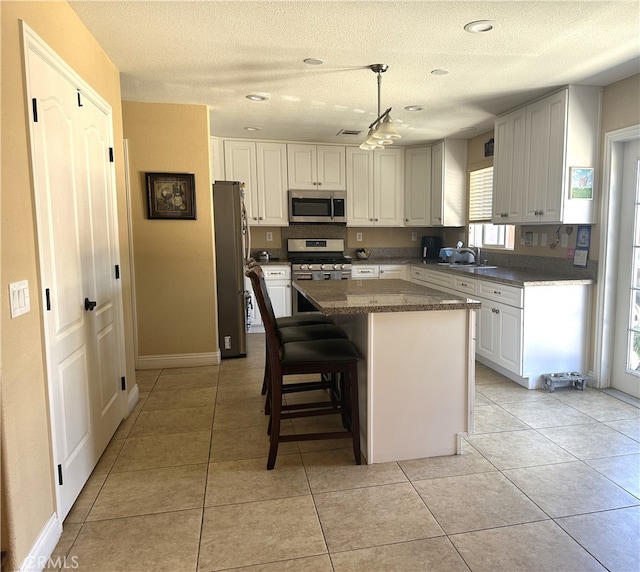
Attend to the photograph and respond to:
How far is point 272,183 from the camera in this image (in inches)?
212

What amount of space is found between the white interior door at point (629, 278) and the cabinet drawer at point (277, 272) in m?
3.36

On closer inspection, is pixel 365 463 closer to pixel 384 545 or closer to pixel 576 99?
pixel 384 545

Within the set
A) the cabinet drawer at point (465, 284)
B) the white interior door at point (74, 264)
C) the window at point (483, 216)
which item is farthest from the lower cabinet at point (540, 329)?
the white interior door at point (74, 264)

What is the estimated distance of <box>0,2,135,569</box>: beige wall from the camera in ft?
4.74

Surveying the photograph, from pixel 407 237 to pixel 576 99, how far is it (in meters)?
3.07

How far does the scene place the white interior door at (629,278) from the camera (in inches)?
127

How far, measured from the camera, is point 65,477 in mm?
1915

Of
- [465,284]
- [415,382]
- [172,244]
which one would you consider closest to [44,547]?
[415,382]

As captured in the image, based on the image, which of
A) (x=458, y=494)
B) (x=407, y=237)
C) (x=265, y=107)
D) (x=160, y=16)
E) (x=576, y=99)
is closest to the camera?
(x=458, y=494)

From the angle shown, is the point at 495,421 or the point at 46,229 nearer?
the point at 46,229

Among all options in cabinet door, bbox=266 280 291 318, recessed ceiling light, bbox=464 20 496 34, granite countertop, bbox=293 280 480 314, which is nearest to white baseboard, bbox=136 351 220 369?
cabinet door, bbox=266 280 291 318

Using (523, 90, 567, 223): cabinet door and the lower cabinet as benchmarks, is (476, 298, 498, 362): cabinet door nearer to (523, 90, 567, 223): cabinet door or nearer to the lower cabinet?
the lower cabinet

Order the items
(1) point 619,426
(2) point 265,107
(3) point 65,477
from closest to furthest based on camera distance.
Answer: (3) point 65,477, (1) point 619,426, (2) point 265,107

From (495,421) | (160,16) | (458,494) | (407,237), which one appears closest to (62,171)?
(160,16)
